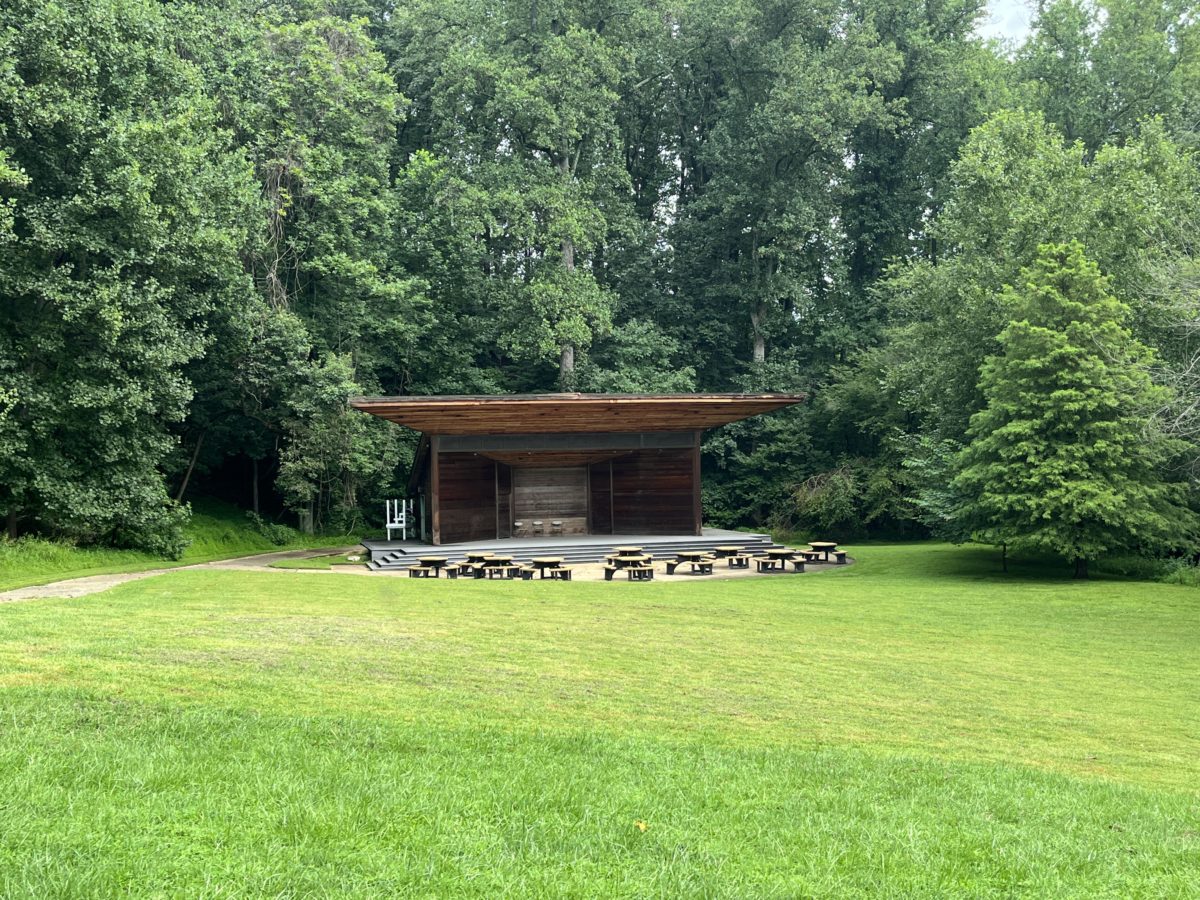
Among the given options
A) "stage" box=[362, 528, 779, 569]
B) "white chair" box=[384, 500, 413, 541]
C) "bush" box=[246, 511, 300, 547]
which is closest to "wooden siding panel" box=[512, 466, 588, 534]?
"stage" box=[362, 528, 779, 569]

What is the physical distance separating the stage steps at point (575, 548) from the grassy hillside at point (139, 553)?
15.9ft

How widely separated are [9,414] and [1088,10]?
40.0 metres

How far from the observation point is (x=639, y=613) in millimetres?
14102

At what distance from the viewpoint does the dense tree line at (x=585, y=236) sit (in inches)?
854

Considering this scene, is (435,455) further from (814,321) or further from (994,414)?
(814,321)

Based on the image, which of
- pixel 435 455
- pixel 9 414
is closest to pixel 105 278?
pixel 9 414

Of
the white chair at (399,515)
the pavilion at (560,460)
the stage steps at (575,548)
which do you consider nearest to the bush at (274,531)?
the white chair at (399,515)

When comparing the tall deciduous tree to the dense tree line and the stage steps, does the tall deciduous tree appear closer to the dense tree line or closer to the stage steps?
the dense tree line

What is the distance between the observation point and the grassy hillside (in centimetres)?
2023

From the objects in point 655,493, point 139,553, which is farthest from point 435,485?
point 139,553

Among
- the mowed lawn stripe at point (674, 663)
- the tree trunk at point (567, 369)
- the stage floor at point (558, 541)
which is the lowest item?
the mowed lawn stripe at point (674, 663)

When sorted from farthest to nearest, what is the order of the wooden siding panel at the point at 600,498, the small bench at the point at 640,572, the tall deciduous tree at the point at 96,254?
the wooden siding panel at the point at 600,498 < the tall deciduous tree at the point at 96,254 < the small bench at the point at 640,572

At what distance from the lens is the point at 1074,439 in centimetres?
2017

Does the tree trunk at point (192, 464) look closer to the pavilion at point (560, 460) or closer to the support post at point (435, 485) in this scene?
the pavilion at point (560, 460)
